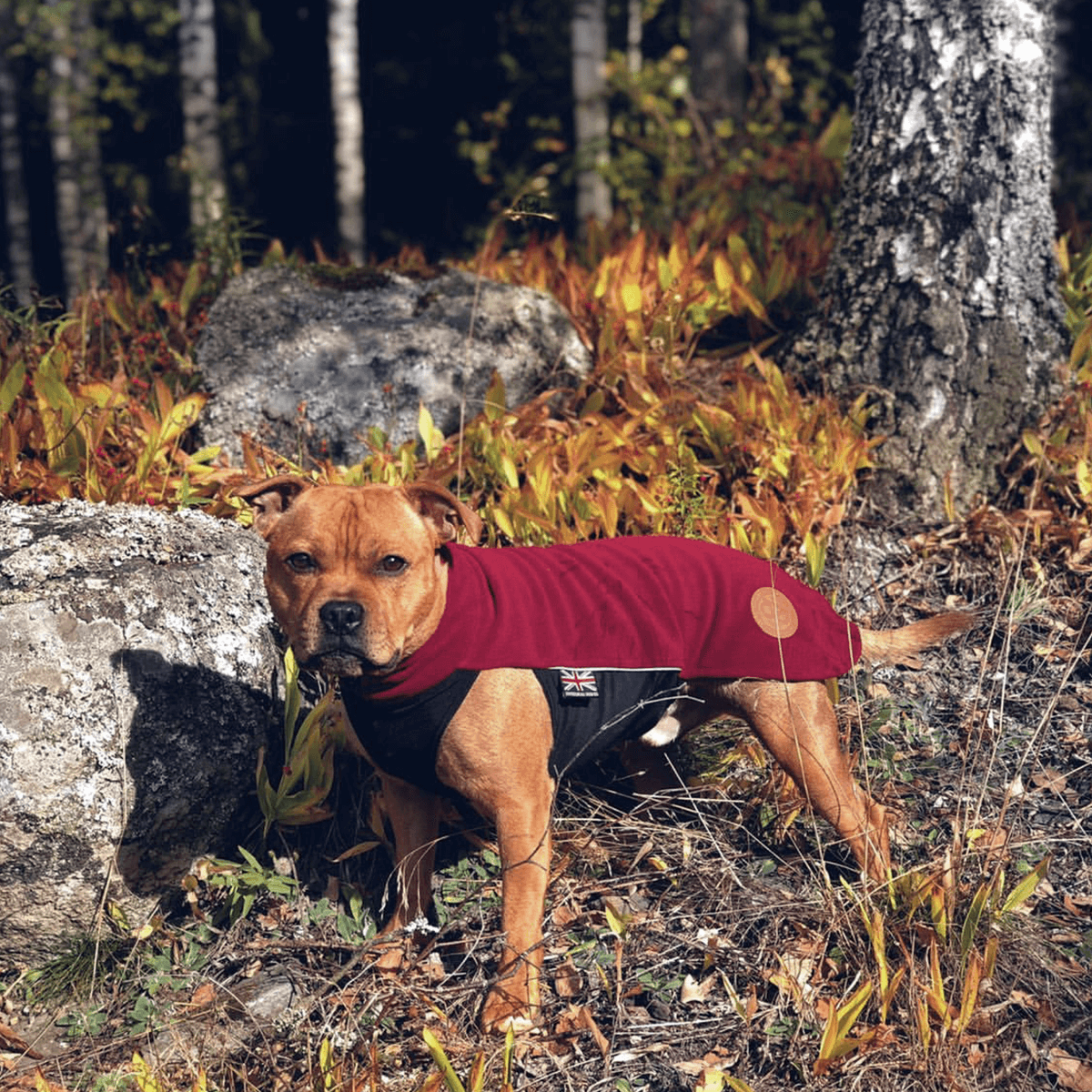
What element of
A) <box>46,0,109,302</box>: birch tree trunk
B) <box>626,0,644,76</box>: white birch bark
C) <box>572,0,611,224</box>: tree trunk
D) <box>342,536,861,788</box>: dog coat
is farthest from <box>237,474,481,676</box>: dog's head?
<box>626,0,644,76</box>: white birch bark

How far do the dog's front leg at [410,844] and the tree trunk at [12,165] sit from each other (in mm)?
10887

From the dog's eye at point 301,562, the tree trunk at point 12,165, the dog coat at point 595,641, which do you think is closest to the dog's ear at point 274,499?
the dog's eye at point 301,562

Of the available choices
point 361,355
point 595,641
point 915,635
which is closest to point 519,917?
point 595,641

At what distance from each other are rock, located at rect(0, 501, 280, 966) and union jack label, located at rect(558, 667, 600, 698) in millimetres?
1227

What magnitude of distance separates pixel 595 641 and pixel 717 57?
9.73m

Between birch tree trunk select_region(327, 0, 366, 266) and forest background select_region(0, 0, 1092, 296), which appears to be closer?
birch tree trunk select_region(327, 0, 366, 266)

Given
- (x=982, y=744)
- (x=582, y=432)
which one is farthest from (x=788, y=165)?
(x=982, y=744)

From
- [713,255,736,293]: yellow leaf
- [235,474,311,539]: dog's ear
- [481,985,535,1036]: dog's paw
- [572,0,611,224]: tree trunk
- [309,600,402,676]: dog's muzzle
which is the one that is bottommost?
[481,985,535,1036]: dog's paw

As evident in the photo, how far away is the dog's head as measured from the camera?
317cm

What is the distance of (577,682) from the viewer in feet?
11.6

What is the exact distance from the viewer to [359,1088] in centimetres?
302

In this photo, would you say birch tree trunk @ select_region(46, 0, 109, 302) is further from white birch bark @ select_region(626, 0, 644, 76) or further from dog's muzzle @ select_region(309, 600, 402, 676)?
dog's muzzle @ select_region(309, 600, 402, 676)

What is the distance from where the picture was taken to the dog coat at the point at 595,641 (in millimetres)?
3385

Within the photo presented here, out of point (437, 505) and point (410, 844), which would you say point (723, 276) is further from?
point (410, 844)
